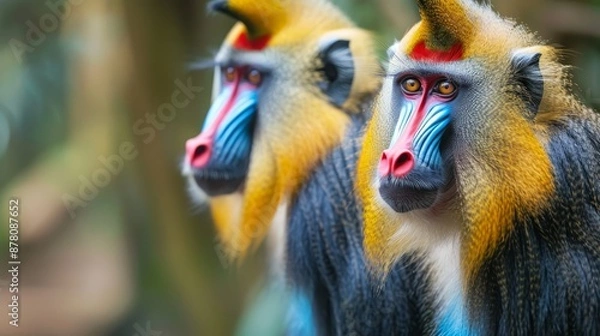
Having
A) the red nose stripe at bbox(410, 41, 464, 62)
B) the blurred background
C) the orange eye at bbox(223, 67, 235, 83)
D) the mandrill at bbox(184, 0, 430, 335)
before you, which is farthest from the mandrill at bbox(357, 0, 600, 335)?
the blurred background

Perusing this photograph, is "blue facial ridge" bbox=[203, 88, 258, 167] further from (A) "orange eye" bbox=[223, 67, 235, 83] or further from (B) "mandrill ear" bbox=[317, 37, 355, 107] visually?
(B) "mandrill ear" bbox=[317, 37, 355, 107]

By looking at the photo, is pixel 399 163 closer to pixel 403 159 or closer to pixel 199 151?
pixel 403 159

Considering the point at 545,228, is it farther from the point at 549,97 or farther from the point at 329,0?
the point at 329,0

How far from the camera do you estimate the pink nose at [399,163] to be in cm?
192

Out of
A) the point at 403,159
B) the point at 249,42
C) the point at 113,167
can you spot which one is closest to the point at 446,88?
the point at 403,159

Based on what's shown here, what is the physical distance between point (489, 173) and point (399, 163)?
0.67 feet

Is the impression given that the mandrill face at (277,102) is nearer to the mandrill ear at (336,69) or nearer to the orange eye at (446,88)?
the mandrill ear at (336,69)

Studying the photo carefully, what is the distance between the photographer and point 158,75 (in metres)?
3.99

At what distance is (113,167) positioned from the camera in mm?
4426

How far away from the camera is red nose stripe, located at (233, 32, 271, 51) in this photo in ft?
8.80

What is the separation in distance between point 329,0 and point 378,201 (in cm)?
96

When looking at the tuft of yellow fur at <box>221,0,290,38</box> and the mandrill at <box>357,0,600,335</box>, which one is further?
the tuft of yellow fur at <box>221,0,290,38</box>

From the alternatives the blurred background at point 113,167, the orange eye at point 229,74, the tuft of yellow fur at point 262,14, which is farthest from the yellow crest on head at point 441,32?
the blurred background at point 113,167

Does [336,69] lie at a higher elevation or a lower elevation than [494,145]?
higher
